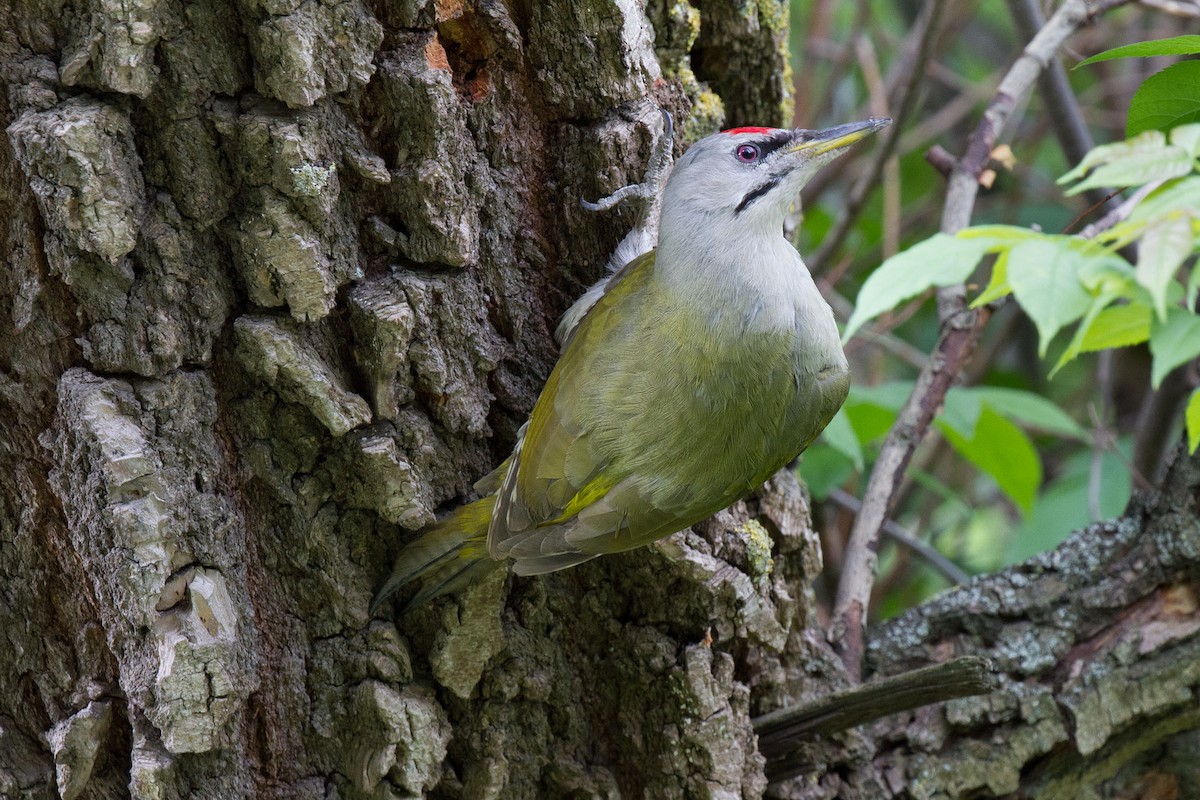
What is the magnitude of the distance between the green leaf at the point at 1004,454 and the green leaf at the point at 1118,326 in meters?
1.03

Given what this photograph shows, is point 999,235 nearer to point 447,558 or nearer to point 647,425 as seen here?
point 647,425

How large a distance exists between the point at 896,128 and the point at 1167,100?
5.19ft

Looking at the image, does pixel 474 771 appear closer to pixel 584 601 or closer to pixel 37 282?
pixel 584 601

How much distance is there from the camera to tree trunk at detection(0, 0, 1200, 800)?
1.68m

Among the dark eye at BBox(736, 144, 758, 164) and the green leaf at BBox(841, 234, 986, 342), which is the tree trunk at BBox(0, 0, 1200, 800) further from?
the green leaf at BBox(841, 234, 986, 342)

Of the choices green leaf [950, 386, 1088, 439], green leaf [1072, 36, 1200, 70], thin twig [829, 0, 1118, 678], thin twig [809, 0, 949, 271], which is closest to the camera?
green leaf [1072, 36, 1200, 70]

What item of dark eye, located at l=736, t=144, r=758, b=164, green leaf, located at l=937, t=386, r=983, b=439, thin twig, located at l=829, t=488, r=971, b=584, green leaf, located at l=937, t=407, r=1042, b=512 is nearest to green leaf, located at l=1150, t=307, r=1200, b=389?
green leaf, located at l=937, t=386, r=983, b=439

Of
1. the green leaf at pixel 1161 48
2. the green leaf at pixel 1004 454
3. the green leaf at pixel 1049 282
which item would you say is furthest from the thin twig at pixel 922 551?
the green leaf at pixel 1161 48

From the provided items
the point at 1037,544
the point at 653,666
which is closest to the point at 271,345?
the point at 653,666

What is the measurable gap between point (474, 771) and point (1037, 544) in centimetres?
217

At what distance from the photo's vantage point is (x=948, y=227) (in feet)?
9.16

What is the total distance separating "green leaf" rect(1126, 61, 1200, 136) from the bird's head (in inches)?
22.3

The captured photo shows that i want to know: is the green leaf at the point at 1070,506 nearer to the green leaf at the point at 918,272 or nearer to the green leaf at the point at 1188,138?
the green leaf at the point at 918,272

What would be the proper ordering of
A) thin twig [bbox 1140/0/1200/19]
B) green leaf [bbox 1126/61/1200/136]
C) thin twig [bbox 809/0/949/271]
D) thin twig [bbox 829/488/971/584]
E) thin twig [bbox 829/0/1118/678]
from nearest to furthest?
green leaf [bbox 1126/61/1200/136] < thin twig [bbox 829/0/1118/678] < thin twig [bbox 1140/0/1200/19] < thin twig [bbox 809/0/949/271] < thin twig [bbox 829/488/971/584]
